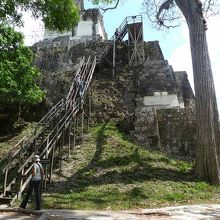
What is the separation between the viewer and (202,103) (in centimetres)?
1226

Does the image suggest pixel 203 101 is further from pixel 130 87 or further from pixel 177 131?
pixel 130 87

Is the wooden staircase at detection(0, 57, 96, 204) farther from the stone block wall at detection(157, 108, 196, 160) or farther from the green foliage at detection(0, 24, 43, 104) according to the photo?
the stone block wall at detection(157, 108, 196, 160)

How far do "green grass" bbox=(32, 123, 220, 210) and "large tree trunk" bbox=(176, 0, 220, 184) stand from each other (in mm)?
628

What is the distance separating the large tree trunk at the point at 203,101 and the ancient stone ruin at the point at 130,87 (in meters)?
2.24

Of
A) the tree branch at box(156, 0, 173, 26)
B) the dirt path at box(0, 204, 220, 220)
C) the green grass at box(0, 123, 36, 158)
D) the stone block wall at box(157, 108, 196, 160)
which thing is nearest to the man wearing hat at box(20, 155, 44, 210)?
the dirt path at box(0, 204, 220, 220)

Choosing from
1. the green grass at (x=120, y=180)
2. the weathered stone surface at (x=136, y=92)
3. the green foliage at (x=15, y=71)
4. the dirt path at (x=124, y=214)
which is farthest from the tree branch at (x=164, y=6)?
the dirt path at (x=124, y=214)

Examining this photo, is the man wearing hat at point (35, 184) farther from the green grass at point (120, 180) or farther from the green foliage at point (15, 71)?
the green foliage at point (15, 71)

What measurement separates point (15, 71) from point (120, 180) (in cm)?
608

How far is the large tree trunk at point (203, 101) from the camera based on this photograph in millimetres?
11742

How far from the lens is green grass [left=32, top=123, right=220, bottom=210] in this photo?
9.52 metres

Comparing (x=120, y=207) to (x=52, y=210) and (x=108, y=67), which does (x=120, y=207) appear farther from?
(x=108, y=67)

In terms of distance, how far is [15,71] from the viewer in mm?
14469

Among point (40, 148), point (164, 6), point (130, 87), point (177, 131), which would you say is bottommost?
point (40, 148)

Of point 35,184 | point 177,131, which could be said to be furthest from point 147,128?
point 35,184
